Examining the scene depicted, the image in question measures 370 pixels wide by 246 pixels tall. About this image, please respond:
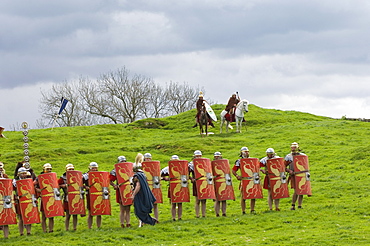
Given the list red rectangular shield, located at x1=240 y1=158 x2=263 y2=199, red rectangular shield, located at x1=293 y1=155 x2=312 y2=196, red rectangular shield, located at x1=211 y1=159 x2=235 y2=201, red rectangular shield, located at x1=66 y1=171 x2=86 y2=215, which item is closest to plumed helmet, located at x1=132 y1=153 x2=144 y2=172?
red rectangular shield, located at x1=66 y1=171 x2=86 y2=215

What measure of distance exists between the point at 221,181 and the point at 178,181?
4.04 ft

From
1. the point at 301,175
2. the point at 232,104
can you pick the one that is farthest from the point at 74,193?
the point at 232,104

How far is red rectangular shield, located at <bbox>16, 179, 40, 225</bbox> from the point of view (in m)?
18.1

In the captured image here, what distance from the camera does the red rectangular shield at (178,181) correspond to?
1939 centimetres

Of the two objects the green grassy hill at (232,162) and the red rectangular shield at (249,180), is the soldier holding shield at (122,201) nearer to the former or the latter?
the green grassy hill at (232,162)

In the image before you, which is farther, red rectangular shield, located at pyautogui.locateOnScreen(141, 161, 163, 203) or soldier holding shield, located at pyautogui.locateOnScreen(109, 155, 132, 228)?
red rectangular shield, located at pyautogui.locateOnScreen(141, 161, 163, 203)

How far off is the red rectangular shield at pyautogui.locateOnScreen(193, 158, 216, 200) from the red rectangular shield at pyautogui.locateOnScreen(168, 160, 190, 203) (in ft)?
1.09

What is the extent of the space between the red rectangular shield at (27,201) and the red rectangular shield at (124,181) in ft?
7.49

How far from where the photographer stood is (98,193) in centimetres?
1852

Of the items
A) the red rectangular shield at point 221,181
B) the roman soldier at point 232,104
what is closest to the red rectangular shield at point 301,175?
the red rectangular shield at point 221,181

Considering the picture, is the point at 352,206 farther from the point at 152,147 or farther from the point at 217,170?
the point at 152,147

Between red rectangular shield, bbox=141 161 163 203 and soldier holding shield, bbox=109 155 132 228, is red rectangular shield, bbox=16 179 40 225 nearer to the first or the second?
soldier holding shield, bbox=109 155 132 228

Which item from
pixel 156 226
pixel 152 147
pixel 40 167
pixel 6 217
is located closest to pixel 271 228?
pixel 156 226

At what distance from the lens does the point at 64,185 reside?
18609 millimetres
